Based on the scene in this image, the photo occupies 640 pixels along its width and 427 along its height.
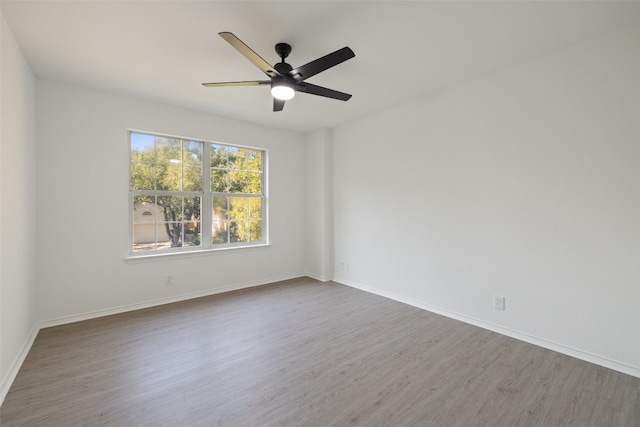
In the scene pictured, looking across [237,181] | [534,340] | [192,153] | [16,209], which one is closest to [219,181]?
[237,181]

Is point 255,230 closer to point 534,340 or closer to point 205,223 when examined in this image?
point 205,223

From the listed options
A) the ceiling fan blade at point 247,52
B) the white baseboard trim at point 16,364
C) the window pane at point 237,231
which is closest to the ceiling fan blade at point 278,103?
the ceiling fan blade at point 247,52

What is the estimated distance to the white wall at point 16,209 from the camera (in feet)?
6.32

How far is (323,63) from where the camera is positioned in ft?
6.49

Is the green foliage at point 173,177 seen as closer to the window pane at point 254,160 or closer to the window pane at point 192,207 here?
the window pane at point 192,207

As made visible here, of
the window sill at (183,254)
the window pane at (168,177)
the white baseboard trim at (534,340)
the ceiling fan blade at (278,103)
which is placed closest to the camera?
the white baseboard trim at (534,340)

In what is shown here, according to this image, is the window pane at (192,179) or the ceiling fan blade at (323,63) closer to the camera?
the ceiling fan blade at (323,63)

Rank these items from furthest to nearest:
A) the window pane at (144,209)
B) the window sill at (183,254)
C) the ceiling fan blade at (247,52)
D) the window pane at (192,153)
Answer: the window pane at (192,153), the window pane at (144,209), the window sill at (183,254), the ceiling fan blade at (247,52)

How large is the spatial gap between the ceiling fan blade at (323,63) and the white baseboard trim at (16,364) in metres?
2.89

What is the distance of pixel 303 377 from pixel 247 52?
229 centimetres

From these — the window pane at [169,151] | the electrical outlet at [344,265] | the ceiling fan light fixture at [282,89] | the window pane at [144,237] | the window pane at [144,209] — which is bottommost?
the electrical outlet at [344,265]

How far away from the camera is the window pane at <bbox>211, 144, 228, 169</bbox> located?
410 centimetres

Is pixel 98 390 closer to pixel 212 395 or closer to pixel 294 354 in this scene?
pixel 212 395

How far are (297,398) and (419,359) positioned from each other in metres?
1.07
